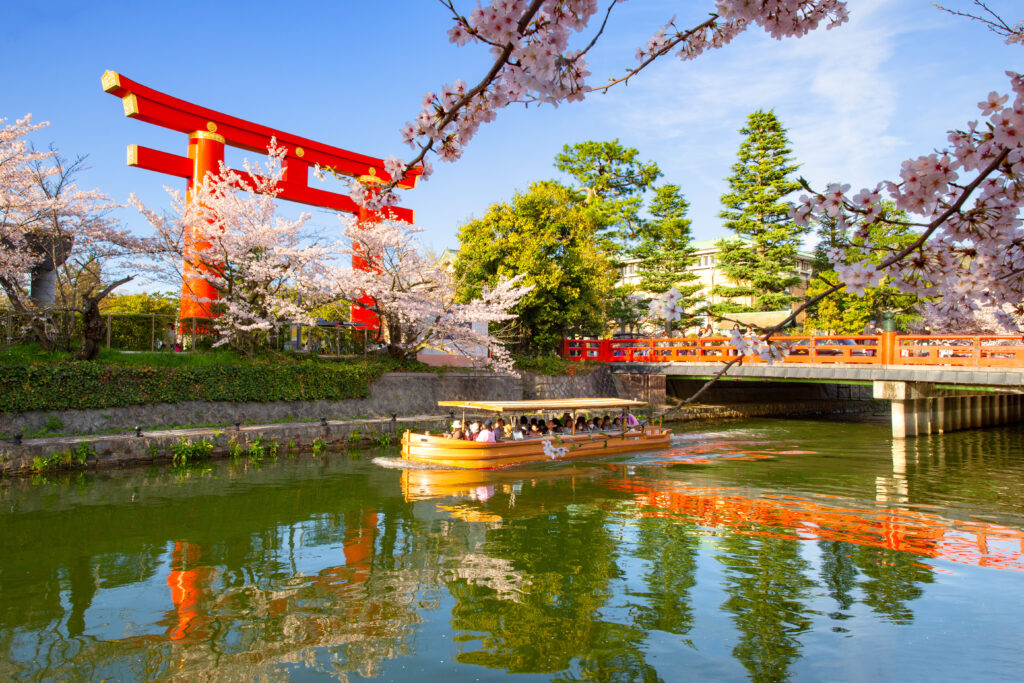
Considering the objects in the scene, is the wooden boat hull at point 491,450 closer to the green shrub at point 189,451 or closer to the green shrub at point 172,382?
the green shrub at point 189,451

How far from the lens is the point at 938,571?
9203mm

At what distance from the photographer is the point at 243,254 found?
22.2 meters

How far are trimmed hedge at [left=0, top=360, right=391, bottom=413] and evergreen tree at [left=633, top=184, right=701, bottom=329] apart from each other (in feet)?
64.3

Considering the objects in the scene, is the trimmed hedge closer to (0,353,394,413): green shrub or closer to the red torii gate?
(0,353,394,413): green shrub

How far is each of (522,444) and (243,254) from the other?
12.3 meters

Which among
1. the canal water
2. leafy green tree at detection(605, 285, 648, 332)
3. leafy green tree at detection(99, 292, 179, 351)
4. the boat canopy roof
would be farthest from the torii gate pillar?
leafy green tree at detection(605, 285, 648, 332)

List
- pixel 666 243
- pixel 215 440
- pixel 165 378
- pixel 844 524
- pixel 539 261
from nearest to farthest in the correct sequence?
pixel 844 524
pixel 215 440
pixel 165 378
pixel 539 261
pixel 666 243

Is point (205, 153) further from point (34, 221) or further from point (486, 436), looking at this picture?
point (486, 436)

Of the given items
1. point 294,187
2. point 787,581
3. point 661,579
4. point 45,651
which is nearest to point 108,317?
point 294,187

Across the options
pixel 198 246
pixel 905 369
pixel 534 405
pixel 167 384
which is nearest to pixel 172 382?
pixel 167 384

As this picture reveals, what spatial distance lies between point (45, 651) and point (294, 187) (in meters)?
21.1

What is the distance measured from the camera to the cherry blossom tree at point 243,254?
2166 centimetres

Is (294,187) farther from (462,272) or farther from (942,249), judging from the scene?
(942,249)

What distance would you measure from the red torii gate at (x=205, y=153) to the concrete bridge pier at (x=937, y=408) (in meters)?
A: 19.6
